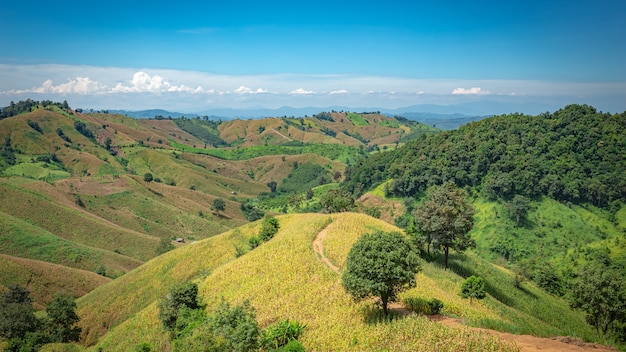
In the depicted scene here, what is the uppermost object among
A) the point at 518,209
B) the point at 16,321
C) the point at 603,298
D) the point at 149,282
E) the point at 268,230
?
the point at 268,230

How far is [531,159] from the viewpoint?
427ft

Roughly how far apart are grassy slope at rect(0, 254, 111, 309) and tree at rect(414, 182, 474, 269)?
81.4m

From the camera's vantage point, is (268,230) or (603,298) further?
(268,230)

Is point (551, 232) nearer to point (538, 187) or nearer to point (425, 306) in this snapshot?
point (538, 187)

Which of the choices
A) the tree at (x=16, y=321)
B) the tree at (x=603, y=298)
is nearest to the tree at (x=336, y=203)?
the tree at (x=603, y=298)

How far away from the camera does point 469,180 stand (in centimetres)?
14025

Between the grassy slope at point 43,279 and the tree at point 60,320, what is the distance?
2530 cm

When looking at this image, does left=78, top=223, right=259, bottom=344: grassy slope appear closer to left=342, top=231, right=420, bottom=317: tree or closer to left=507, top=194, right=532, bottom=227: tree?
left=342, top=231, right=420, bottom=317: tree

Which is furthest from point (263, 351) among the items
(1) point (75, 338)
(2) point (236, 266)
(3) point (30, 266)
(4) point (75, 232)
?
(4) point (75, 232)

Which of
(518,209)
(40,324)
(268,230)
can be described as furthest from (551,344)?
(518,209)

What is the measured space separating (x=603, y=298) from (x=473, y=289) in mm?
16487

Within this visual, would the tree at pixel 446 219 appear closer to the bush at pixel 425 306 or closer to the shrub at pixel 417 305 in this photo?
the shrub at pixel 417 305

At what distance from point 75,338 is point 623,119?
17549 centimetres

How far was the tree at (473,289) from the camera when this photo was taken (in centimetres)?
4334
